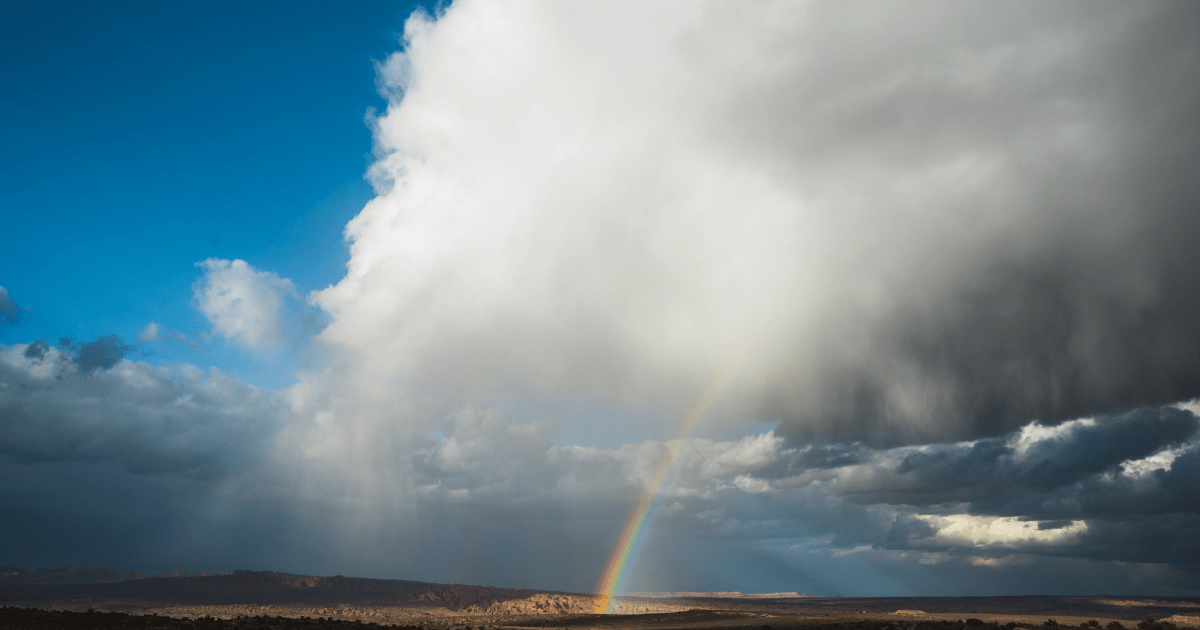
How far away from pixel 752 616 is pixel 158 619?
295ft

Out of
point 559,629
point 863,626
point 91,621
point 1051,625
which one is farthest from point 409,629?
point 1051,625

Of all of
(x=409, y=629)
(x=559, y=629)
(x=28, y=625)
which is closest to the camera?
(x=28, y=625)

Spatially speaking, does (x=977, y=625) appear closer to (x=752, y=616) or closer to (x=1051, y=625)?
(x=1051, y=625)

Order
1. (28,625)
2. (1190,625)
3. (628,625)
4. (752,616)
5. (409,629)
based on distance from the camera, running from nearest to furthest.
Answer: (28,625) < (1190,625) < (409,629) < (628,625) < (752,616)

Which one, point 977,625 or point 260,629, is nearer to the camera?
point 260,629

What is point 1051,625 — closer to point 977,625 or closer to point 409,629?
point 977,625

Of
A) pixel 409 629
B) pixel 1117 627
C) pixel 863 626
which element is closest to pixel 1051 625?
pixel 1117 627

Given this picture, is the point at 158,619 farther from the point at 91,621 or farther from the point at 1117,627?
the point at 1117,627

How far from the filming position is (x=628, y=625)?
10675cm

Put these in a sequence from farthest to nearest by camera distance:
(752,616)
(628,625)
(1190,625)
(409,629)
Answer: (752,616), (628,625), (409,629), (1190,625)

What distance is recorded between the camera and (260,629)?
7050cm

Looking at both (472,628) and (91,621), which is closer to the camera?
(91,621)

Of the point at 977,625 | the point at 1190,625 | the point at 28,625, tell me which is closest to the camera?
the point at 28,625

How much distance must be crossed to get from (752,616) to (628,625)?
27257 mm
